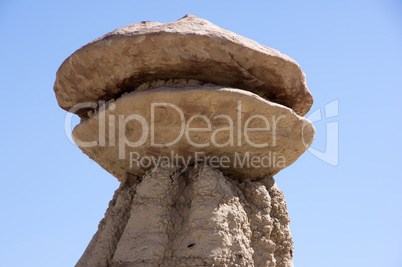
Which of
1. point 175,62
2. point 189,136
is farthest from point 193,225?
point 175,62

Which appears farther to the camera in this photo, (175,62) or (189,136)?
(189,136)

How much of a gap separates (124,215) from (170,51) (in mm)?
1670

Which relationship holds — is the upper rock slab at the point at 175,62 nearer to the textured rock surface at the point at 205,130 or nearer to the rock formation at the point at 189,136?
the rock formation at the point at 189,136

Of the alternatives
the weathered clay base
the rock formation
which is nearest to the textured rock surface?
the rock formation

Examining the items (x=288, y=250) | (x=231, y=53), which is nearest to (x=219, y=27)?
(x=231, y=53)

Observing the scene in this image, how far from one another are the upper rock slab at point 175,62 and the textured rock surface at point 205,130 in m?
0.27

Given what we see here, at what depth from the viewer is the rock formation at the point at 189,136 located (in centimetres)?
454

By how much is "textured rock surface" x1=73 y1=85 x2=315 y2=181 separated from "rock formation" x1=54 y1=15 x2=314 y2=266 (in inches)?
0.4

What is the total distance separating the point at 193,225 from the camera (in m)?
4.52

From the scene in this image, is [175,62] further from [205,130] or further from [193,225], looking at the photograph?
[193,225]

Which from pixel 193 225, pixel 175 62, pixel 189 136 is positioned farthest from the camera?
pixel 189 136

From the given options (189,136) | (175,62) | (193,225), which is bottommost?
(193,225)

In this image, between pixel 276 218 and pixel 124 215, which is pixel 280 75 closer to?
pixel 276 218

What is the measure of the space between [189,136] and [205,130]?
0.54ft
